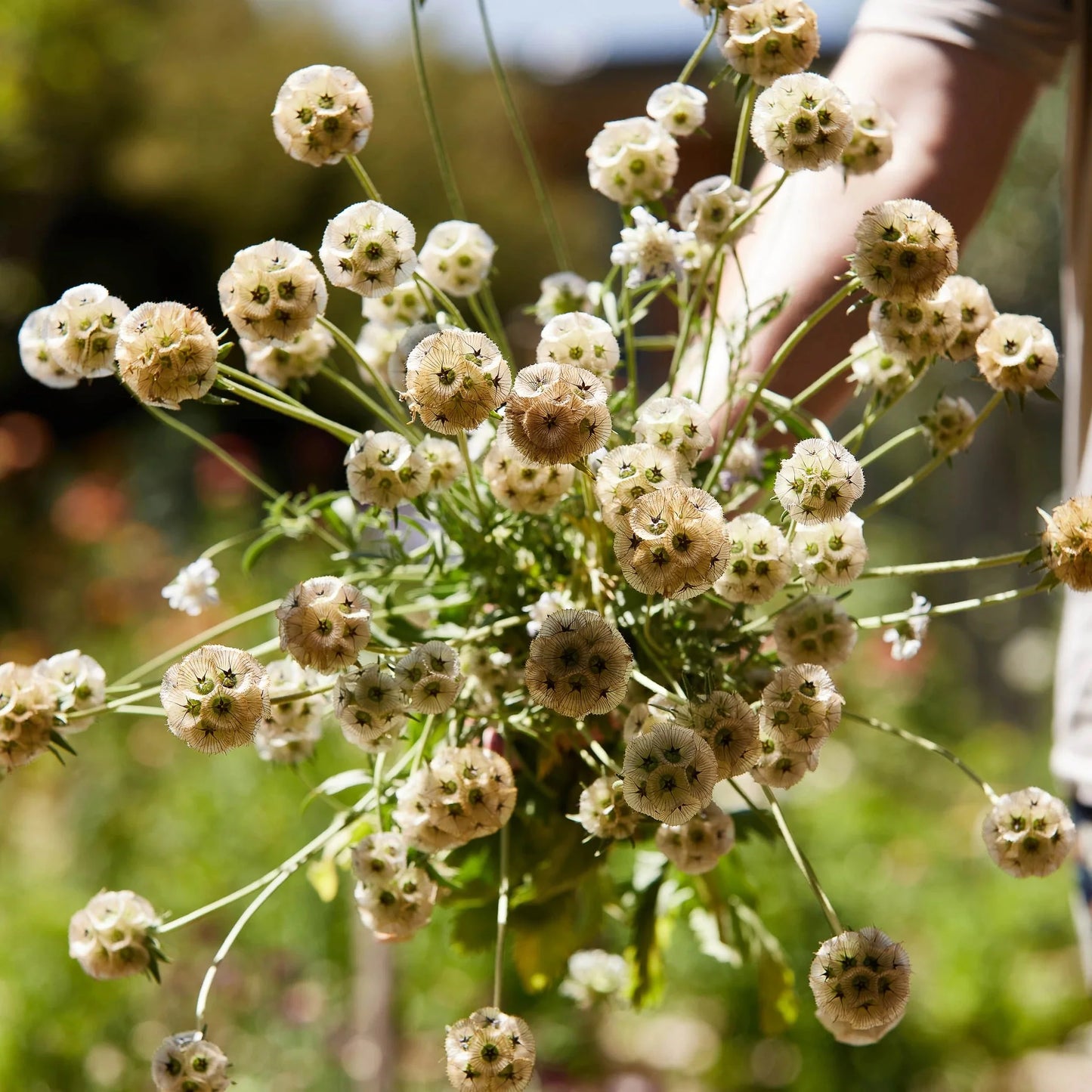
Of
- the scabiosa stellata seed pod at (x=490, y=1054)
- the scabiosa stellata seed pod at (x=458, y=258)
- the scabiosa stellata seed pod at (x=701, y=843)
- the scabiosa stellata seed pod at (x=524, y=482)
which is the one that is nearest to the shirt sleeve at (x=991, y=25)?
the scabiosa stellata seed pod at (x=458, y=258)

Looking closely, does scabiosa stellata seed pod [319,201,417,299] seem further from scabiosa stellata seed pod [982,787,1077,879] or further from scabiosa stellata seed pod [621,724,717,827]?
scabiosa stellata seed pod [982,787,1077,879]

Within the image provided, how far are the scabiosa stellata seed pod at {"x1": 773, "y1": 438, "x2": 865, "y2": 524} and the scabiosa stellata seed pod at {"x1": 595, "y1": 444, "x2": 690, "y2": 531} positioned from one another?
47 mm

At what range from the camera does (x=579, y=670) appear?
1.46ft

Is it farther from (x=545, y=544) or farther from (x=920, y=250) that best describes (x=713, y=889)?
(x=920, y=250)

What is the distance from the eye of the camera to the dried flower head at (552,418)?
17.0 inches

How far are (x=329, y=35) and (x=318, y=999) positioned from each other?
17.8ft

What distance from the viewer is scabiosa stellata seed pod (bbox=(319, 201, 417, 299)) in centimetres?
51

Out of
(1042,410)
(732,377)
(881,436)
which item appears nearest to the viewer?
(732,377)

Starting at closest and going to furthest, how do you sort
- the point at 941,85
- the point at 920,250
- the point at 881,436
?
1. the point at 920,250
2. the point at 941,85
3. the point at 881,436

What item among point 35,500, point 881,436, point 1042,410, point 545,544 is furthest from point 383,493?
point 35,500

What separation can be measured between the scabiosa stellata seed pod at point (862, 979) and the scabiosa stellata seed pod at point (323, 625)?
0.76 ft

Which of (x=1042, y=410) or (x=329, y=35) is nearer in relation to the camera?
(x=1042, y=410)

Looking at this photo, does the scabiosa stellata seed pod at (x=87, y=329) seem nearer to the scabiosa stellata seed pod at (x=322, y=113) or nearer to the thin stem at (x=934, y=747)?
the scabiosa stellata seed pod at (x=322, y=113)

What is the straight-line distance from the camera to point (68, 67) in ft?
16.4
